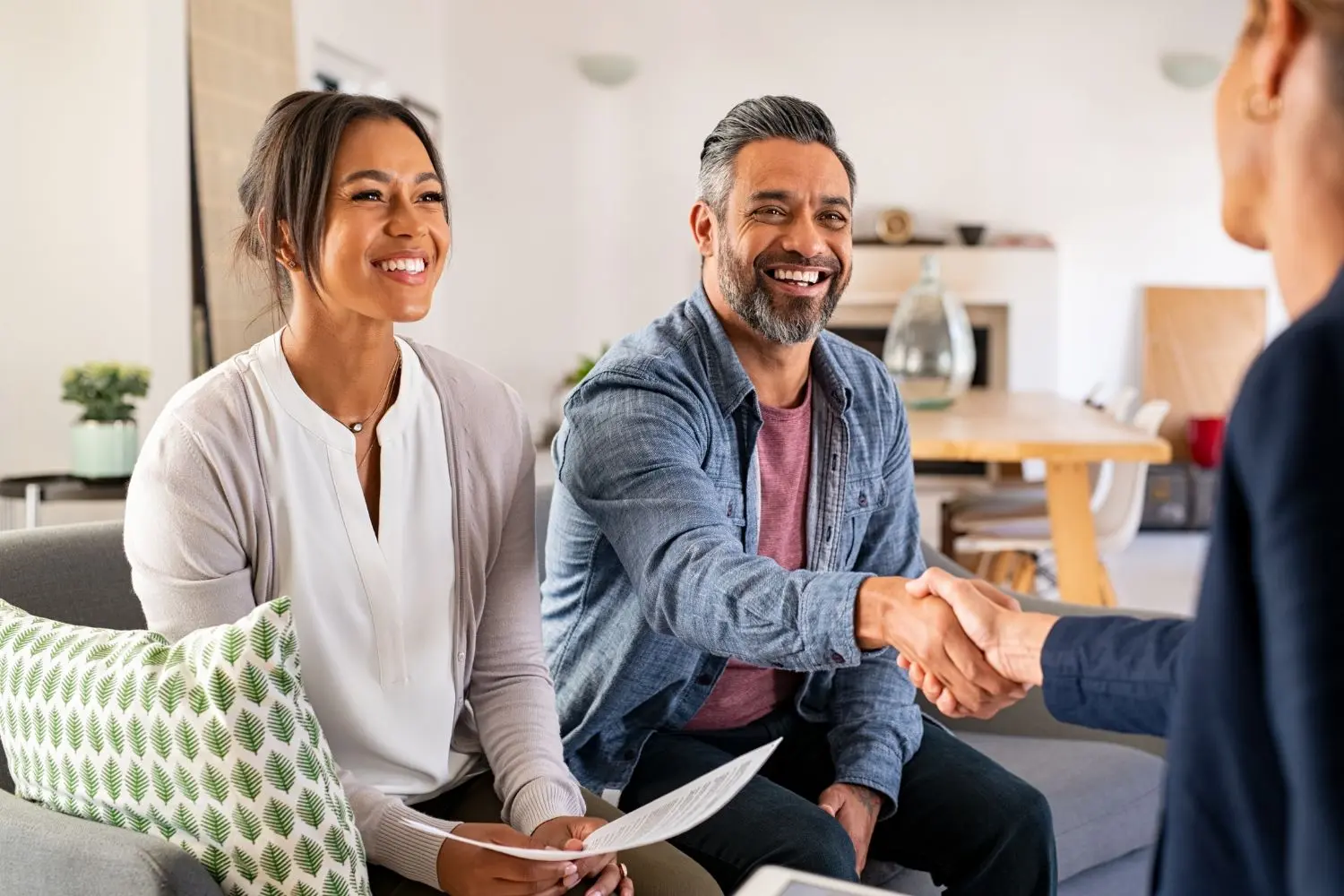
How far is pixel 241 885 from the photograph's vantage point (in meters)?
1.21

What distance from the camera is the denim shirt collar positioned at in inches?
71.8

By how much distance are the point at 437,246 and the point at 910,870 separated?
1.01m

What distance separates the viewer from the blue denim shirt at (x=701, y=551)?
1.55m

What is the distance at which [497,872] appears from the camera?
1.37 m

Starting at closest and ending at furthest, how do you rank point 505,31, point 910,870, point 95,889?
point 95,889
point 910,870
point 505,31

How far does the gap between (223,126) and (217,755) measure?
3.61 metres

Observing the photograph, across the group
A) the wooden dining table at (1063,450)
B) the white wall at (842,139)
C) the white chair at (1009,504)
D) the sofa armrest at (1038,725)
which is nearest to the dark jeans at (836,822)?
the sofa armrest at (1038,725)

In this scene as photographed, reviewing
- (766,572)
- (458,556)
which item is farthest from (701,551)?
(458,556)

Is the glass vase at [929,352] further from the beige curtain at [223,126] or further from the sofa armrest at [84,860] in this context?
the sofa armrest at [84,860]

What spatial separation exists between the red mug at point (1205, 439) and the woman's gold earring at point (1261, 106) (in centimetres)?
695

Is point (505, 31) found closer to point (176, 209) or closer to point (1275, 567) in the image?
point (176, 209)

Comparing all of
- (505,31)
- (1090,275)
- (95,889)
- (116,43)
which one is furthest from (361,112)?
(1090,275)

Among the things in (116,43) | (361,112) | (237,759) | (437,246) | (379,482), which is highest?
(116,43)

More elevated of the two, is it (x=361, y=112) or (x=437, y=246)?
(x=361, y=112)
